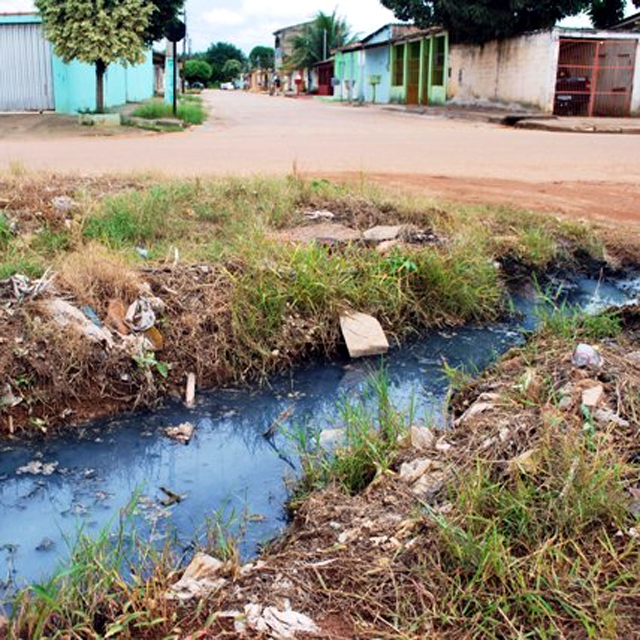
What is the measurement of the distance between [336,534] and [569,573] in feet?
2.55

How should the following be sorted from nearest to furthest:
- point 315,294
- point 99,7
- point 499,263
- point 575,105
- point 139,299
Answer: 1. point 139,299
2. point 315,294
3. point 499,263
4. point 99,7
5. point 575,105

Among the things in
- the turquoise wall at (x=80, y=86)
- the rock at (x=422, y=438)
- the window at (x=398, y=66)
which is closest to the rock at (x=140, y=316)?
the rock at (x=422, y=438)

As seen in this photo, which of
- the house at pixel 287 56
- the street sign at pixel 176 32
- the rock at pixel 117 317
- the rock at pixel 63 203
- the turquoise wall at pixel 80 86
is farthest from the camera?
the house at pixel 287 56

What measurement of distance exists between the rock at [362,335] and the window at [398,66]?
98.1ft

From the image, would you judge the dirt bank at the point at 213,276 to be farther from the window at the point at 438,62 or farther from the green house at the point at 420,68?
the window at the point at 438,62

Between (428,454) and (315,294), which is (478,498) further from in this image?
(315,294)

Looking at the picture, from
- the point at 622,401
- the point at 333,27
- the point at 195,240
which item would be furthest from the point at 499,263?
the point at 333,27

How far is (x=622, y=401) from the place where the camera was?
337 centimetres

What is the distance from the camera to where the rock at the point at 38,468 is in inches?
141

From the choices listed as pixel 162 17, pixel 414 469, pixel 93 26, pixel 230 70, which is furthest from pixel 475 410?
pixel 230 70

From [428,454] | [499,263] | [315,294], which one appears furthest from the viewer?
[499,263]

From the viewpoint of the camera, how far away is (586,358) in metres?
3.84

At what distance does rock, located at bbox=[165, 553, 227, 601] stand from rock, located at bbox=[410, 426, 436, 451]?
1.10 m

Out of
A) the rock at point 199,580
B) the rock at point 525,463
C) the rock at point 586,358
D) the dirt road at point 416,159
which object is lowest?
the rock at point 199,580
